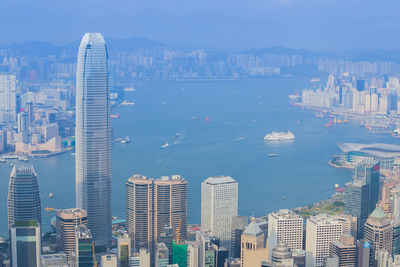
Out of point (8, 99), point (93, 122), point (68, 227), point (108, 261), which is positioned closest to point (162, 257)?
point (108, 261)

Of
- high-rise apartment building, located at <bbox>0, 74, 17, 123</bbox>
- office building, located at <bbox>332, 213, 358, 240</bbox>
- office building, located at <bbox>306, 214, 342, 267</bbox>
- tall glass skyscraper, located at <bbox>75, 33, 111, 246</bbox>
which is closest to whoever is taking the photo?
office building, located at <bbox>306, 214, 342, 267</bbox>

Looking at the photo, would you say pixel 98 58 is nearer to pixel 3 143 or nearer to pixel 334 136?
pixel 3 143

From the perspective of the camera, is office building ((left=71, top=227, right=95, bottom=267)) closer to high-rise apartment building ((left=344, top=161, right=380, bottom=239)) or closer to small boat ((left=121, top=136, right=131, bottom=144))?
high-rise apartment building ((left=344, top=161, right=380, bottom=239))

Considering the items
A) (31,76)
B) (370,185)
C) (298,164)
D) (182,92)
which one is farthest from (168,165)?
(182,92)

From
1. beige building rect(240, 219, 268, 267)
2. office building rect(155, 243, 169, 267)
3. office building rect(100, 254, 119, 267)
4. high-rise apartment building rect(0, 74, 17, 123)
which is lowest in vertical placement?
office building rect(155, 243, 169, 267)

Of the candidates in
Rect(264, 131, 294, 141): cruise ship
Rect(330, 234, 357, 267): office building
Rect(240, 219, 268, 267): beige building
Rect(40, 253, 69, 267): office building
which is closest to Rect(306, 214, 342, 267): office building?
Rect(330, 234, 357, 267): office building
